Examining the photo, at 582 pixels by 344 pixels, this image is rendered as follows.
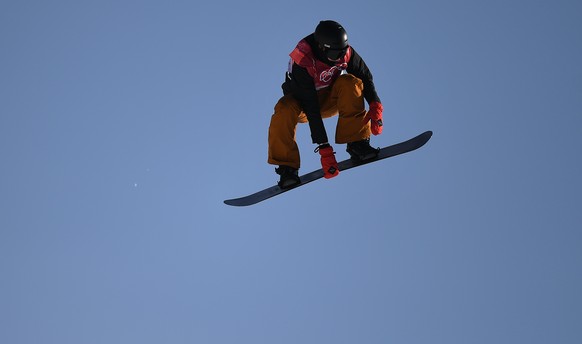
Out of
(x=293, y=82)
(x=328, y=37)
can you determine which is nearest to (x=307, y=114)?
(x=293, y=82)

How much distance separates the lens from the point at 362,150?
37.0 ft

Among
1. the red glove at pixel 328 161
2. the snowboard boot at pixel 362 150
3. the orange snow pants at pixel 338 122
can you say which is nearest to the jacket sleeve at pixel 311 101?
the red glove at pixel 328 161

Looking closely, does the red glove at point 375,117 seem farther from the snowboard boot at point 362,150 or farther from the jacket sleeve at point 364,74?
the snowboard boot at point 362,150

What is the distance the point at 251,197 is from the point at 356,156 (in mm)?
2023

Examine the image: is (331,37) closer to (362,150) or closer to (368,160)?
(362,150)

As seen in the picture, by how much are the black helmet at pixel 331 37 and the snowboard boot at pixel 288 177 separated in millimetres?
2089

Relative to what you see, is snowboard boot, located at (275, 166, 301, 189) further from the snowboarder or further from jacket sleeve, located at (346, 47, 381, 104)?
jacket sleeve, located at (346, 47, 381, 104)

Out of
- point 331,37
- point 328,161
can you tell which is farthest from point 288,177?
point 331,37

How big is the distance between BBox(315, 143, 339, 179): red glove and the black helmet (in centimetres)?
145

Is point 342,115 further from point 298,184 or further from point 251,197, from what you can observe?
point 251,197

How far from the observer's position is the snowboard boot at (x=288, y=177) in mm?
11328

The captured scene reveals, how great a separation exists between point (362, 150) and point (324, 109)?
94cm

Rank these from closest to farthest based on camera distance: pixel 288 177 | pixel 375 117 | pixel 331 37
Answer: pixel 331 37, pixel 375 117, pixel 288 177

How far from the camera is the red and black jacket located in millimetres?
10422
